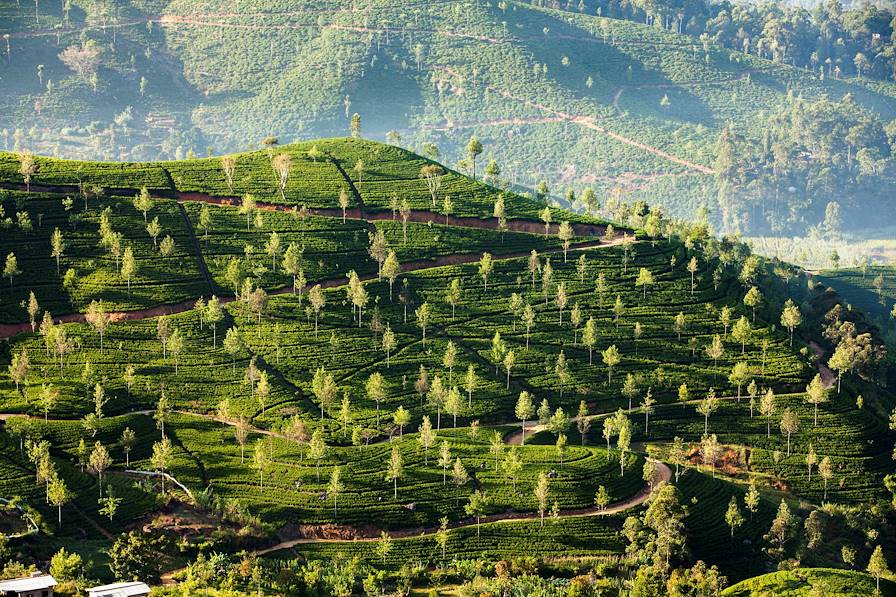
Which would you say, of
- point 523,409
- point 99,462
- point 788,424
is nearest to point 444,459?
point 523,409

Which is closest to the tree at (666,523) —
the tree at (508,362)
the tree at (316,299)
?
the tree at (508,362)

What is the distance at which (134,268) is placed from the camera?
116 m

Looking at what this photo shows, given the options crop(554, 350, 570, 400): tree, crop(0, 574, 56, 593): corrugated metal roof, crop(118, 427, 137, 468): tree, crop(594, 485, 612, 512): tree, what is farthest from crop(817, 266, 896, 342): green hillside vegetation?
crop(0, 574, 56, 593): corrugated metal roof

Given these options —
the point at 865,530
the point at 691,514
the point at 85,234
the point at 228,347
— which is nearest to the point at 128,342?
the point at 228,347

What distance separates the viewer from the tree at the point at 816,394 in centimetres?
10994

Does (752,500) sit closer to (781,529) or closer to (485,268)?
(781,529)

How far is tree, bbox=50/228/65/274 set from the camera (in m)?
117

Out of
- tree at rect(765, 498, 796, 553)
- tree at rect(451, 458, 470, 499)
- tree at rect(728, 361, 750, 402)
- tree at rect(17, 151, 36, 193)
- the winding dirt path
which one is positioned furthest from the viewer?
tree at rect(17, 151, 36, 193)

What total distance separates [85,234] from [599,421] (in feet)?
170

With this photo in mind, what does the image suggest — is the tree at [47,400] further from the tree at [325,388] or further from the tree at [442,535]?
the tree at [442,535]

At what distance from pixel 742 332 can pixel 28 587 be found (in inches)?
2711

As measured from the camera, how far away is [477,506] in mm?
94000

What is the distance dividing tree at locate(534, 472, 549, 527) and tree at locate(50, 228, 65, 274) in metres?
50.2

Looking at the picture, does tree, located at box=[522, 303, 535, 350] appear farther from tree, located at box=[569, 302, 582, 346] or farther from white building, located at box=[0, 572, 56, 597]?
white building, located at box=[0, 572, 56, 597]
